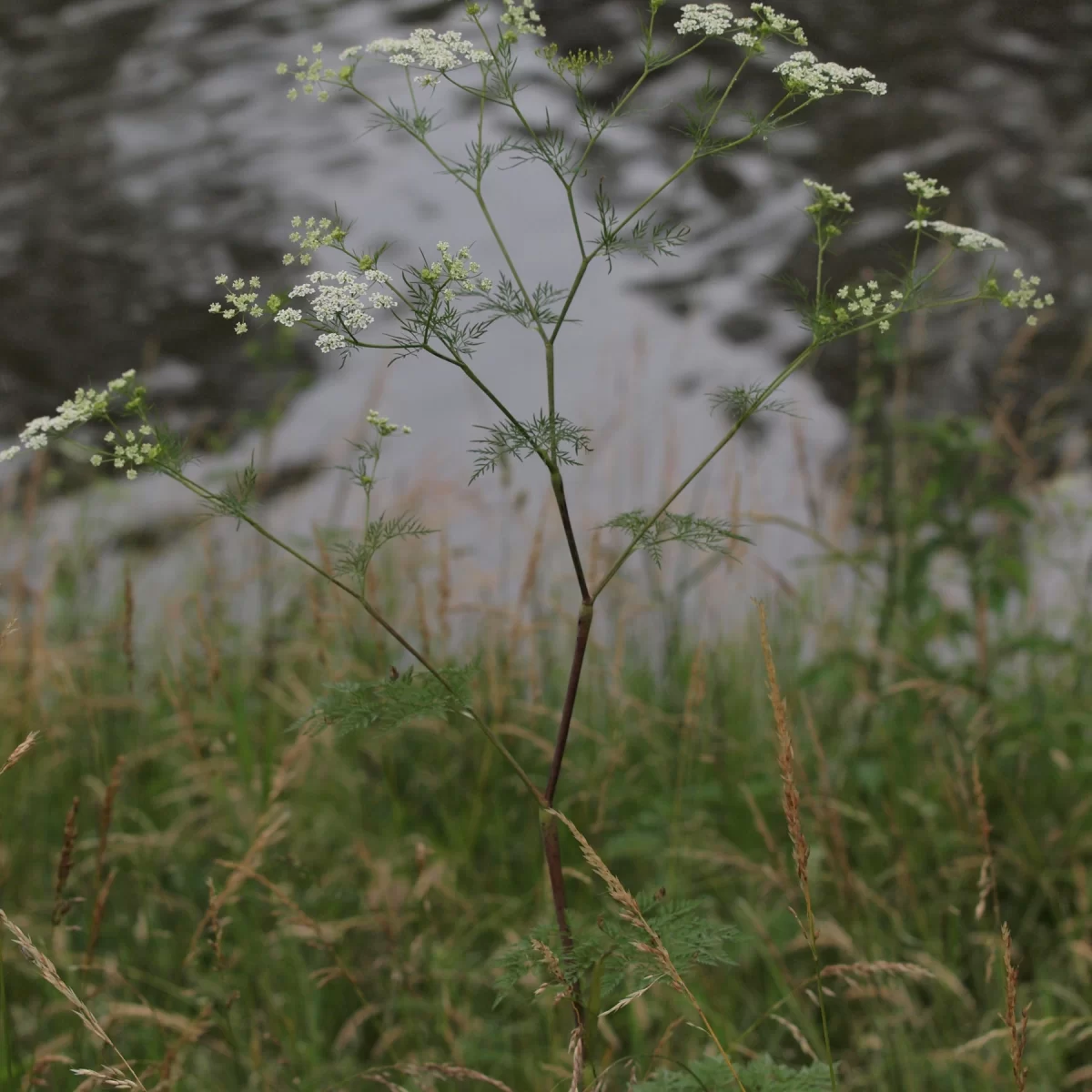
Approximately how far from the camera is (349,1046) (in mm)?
2785

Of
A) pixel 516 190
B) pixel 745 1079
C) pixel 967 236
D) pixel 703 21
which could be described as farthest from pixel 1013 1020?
pixel 516 190

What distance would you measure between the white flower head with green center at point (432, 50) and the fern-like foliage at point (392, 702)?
2.39ft

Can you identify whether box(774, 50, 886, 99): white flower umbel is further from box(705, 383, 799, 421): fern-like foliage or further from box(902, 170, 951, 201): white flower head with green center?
box(705, 383, 799, 421): fern-like foliage

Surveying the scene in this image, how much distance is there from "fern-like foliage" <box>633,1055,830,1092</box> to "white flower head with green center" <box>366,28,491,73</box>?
129 centimetres

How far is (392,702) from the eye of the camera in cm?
145

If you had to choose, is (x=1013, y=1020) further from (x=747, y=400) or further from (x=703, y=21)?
(x=703, y=21)

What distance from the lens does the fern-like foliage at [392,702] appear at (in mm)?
1424

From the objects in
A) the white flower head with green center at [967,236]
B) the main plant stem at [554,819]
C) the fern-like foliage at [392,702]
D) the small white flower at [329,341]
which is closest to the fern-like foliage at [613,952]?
the main plant stem at [554,819]

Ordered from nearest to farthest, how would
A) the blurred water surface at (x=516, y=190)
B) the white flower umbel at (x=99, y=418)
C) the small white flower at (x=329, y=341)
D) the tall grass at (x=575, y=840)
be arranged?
the small white flower at (x=329, y=341) → the white flower umbel at (x=99, y=418) → the tall grass at (x=575, y=840) → the blurred water surface at (x=516, y=190)

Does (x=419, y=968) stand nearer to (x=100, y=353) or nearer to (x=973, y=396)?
(x=973, y=396)

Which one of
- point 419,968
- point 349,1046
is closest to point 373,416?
point 419,968

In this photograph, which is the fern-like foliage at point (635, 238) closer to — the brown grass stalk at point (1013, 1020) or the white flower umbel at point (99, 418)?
the white flower umbel at point (99, 418)

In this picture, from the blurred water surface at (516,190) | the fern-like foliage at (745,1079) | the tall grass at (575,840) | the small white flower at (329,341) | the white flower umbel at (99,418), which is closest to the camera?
the small white flower at (329,341)

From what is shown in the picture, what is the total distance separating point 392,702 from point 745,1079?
77cm
